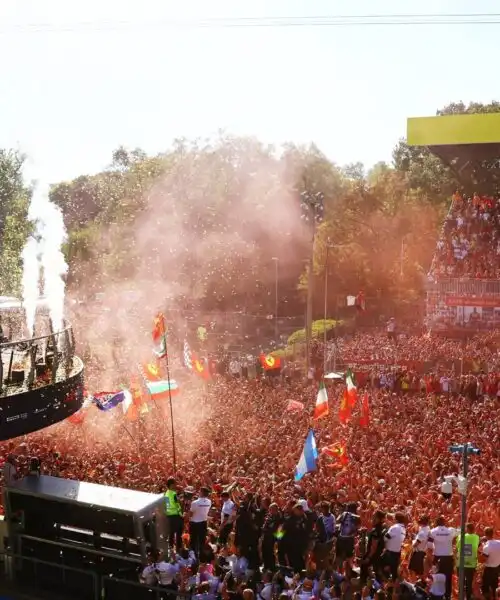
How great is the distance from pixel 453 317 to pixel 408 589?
28491 mm

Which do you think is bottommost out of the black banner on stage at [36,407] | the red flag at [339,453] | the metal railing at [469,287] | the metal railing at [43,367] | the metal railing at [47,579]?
the metal railing at [47,579]

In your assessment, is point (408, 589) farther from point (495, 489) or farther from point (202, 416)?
point (202, 416)

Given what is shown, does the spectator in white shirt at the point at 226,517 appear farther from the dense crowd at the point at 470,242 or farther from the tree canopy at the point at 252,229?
the tree canopy at the point at 252,229

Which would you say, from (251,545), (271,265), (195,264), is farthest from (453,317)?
(251,545)

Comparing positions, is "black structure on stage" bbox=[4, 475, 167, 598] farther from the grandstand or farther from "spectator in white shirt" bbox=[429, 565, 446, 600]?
the grandstand

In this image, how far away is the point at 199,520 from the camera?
11.2 meters

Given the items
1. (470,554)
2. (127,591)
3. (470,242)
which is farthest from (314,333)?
(127,591)

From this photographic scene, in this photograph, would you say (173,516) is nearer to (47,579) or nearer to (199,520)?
(199,520)

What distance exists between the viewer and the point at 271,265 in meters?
48.8

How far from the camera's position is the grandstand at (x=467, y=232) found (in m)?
35.9

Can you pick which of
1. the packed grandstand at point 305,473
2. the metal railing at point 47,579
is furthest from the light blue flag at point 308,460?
the metal railing at point 47,579

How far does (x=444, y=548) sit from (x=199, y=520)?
3570mm

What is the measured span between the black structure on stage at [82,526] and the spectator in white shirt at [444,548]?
3608 millimetres

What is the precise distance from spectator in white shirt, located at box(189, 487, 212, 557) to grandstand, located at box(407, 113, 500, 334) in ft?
85.7
